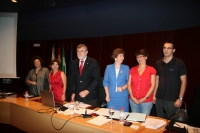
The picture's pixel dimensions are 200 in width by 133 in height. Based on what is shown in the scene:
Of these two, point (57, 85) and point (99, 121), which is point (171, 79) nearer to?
point (99, 121)

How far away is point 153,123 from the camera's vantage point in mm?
1583

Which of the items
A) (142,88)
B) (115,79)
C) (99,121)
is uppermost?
(115,79)

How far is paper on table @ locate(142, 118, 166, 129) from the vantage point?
59.1 inches

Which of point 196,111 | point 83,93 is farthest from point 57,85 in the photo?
point 196,111

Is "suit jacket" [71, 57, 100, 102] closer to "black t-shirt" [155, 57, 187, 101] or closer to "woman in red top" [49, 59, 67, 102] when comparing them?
"woman in red top" [49, 59, 67, 102]

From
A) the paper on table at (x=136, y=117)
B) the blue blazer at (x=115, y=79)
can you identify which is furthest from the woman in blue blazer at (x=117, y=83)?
the paper on table at (x=136, y=117)

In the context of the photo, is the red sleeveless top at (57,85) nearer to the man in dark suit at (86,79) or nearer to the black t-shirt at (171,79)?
the man in dark suit at (86,79)

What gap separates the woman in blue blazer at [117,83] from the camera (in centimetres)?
228

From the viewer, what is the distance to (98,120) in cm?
168

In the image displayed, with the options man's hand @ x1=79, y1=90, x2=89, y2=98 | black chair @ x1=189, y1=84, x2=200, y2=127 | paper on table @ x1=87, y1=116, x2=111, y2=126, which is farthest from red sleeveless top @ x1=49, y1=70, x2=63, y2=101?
black chair @ x1=189, y1=84, x2=200, y2=127

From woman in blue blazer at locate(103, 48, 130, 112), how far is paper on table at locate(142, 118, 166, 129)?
24.9 inches

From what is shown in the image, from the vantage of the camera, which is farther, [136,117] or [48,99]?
[48,99]

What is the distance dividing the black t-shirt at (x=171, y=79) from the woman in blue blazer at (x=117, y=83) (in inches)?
23.0

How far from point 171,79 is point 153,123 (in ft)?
3.25
